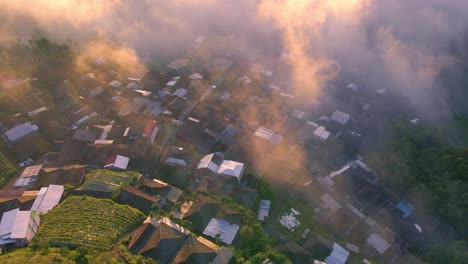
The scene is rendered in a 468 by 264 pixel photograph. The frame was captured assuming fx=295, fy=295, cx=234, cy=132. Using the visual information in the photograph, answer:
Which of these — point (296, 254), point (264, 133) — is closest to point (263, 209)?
point (296, 254)

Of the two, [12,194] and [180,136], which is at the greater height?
[180,136]

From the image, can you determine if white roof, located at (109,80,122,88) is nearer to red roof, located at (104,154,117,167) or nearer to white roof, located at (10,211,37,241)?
red roof, located at (104,154,117,167)

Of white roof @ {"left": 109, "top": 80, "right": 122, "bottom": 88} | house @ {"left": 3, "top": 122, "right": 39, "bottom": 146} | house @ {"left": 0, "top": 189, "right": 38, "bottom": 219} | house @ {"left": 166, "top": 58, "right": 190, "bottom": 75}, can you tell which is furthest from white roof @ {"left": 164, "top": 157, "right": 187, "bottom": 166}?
house @ {"left": 166, "top": 58, "right": 190, "bottom": 75}

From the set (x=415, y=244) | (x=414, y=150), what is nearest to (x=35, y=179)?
(x=415, y=244)

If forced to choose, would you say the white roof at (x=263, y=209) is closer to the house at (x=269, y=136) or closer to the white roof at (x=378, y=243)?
the house at (x=269, y=136)

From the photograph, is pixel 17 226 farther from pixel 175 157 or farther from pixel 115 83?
pixel 115 83

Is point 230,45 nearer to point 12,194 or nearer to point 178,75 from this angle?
point 178,75
